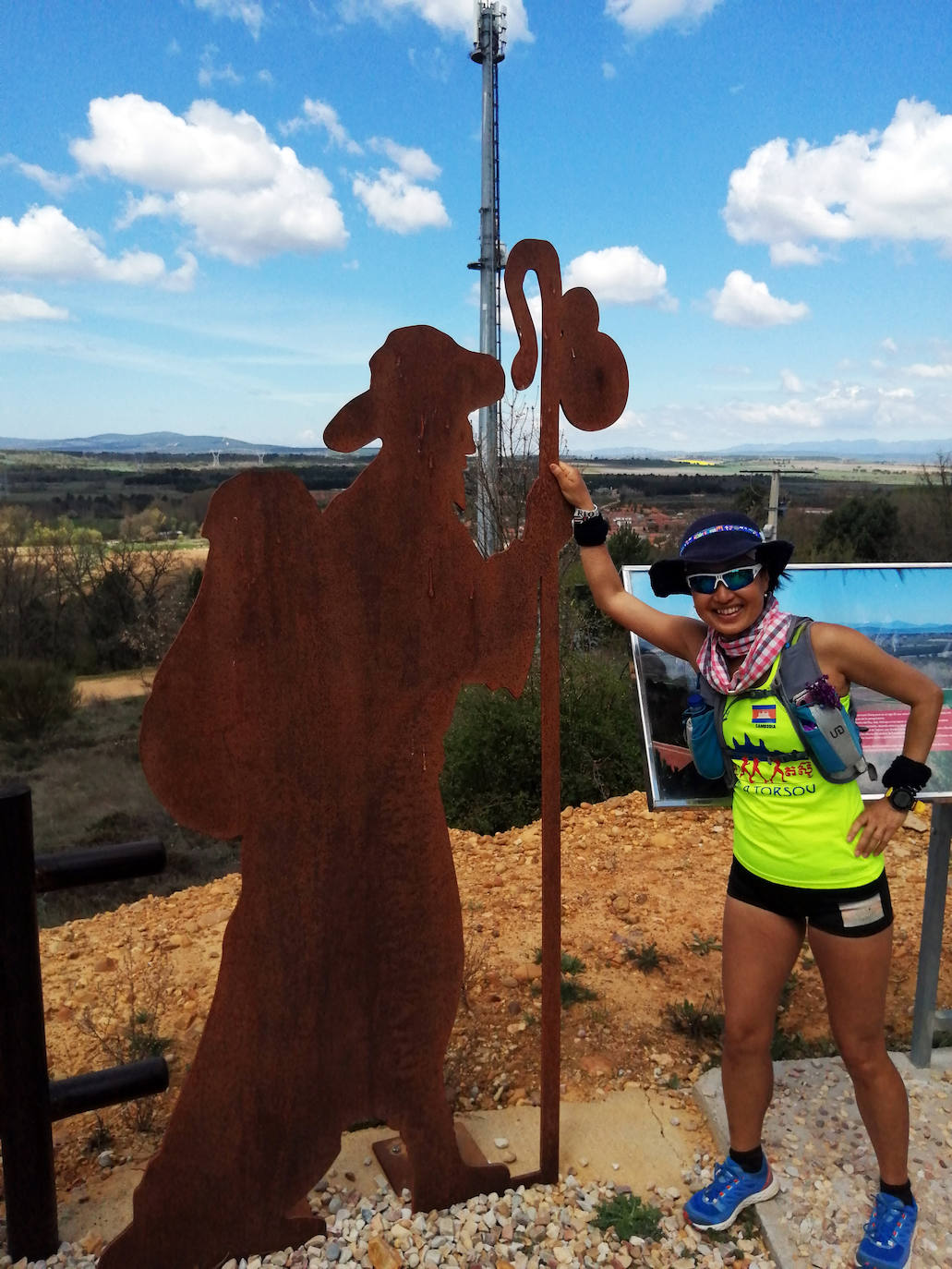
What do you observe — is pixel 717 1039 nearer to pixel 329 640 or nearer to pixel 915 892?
pixel 915 892

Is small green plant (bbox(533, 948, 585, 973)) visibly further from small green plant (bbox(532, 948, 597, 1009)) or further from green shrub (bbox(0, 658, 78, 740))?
green shrub (bbox(0, 658, 78, 740))

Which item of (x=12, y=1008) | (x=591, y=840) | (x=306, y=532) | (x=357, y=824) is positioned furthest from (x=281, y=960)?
(x=591, y=840)

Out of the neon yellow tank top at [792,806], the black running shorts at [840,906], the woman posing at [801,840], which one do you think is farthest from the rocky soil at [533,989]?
the neon yellow tank top at [792,806]

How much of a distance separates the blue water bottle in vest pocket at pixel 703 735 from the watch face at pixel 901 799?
410mm

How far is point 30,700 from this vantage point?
16219 mm

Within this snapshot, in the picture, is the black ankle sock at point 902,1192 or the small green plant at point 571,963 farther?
the small green plant at point 571,963

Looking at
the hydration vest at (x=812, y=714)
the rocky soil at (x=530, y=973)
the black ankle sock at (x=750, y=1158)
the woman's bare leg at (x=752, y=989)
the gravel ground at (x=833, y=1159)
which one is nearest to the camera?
the hydration vest at (x=812, y=714)

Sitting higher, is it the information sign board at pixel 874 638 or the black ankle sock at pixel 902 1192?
the information sign board at pixel 874 638

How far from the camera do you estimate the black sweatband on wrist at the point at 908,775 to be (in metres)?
2.17

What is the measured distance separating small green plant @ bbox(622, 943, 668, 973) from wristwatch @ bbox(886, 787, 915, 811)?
2.01m

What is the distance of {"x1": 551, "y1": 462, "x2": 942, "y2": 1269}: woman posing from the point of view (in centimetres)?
215

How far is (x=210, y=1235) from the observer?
2322mm

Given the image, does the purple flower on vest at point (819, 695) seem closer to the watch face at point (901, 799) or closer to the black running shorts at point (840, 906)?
the watch face at point (901, 799)

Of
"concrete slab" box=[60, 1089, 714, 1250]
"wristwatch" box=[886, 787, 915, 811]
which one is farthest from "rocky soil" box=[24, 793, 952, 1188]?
"wristwatch" box=[886, 787, 915, 811]
